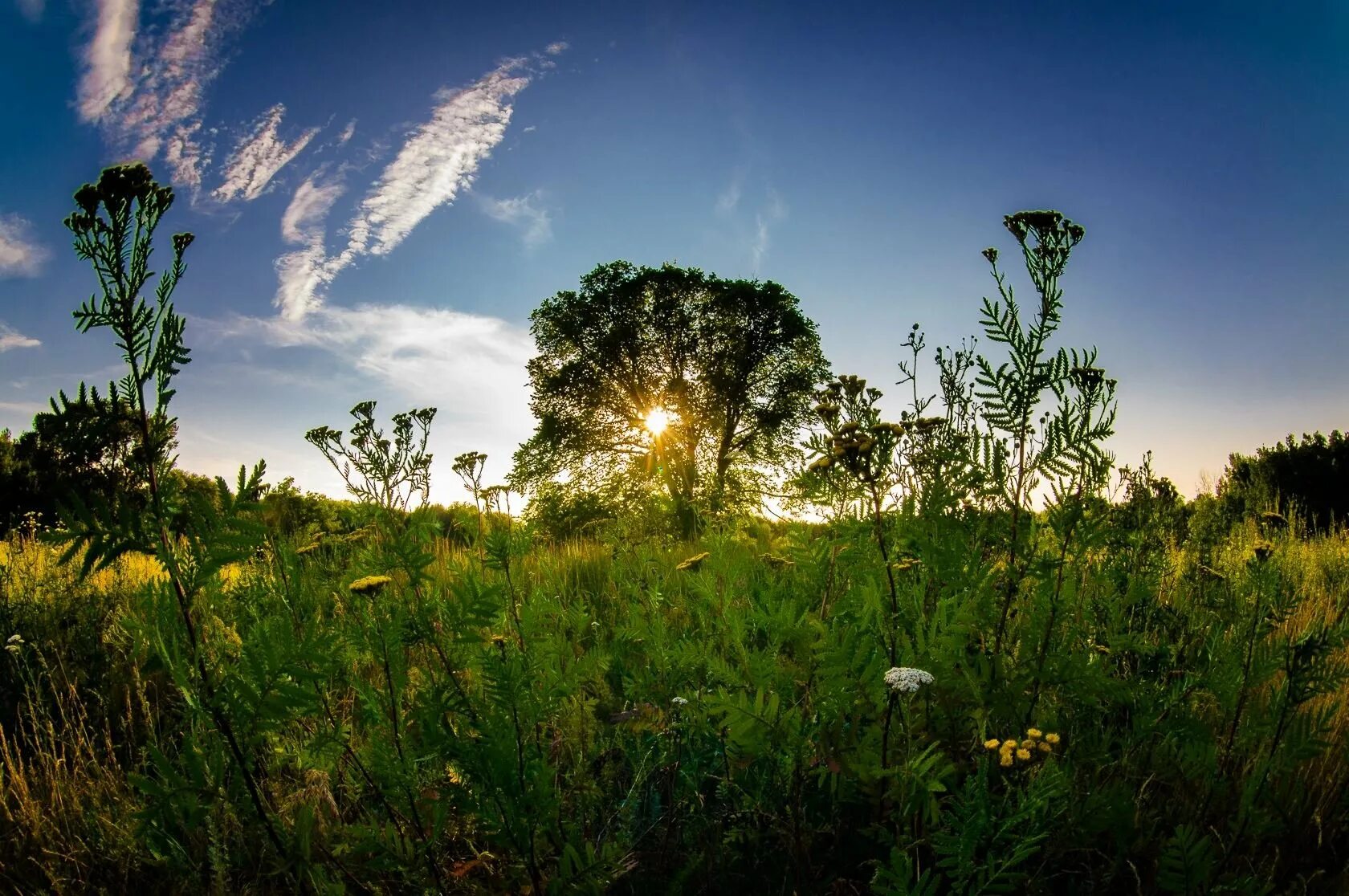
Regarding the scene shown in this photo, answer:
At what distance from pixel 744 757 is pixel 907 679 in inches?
42.9

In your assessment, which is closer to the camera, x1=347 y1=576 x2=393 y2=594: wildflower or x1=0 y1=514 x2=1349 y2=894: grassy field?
x1=0 y1=514 x2=1349 y2=894: grassy field

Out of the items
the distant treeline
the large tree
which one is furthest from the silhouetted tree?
the large tree

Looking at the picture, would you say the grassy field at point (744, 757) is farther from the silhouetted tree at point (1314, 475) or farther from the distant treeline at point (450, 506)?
the silhouetted tree at point (1314, 475)

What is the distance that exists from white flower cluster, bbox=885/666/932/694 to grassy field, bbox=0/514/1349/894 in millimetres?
36

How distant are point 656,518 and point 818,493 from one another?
18.4ft

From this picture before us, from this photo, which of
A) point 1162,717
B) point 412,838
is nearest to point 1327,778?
point 1162,717

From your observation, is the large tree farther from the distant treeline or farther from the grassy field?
the grassy field

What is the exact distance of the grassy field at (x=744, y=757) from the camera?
167 centimetres

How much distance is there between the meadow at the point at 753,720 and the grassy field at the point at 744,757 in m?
0.02

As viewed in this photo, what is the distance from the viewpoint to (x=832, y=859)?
2.15 meters

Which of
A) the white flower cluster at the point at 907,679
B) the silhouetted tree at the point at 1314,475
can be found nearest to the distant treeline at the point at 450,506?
the silhouetted tree at the point at 1314,475

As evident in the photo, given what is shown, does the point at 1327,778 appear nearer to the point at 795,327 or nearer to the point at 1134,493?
the point at 1134,493

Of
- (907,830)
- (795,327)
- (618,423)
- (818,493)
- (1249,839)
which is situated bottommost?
(1249,839)

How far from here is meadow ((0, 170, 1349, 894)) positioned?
151 cm
